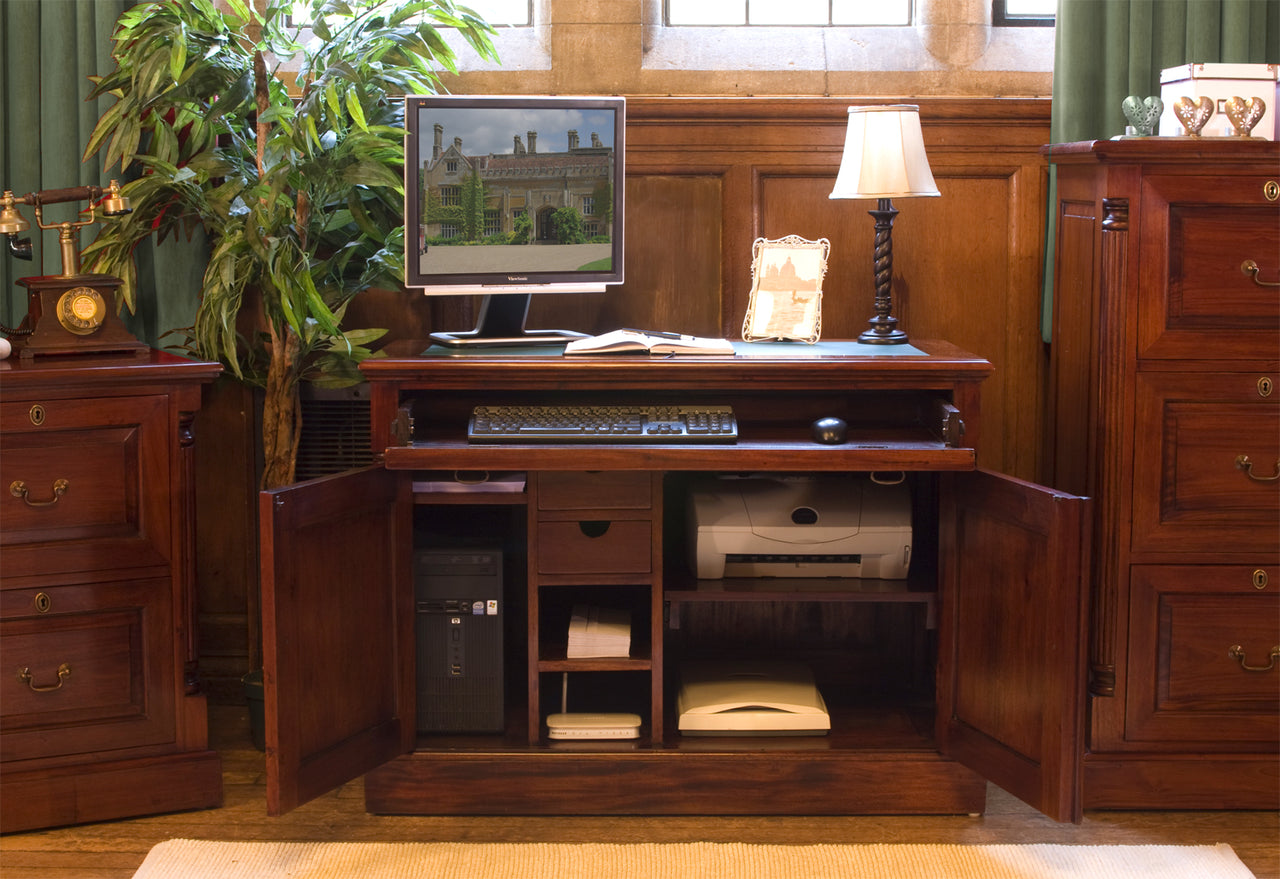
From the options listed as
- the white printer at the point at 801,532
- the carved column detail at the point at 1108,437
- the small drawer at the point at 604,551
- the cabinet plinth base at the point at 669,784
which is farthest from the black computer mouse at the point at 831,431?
the cabinet plinth base at the point at 669,784

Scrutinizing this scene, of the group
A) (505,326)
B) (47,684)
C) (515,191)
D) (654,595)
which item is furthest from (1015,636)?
(47,684)

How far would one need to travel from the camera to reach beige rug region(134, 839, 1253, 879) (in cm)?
234

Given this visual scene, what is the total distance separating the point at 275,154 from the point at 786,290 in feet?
3.74

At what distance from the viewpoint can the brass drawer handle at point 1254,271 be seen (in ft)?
8.10

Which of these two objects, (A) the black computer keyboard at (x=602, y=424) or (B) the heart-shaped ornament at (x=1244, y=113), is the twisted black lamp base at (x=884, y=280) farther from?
(B) the heart-shaped ornament at (x=1244, y=113)

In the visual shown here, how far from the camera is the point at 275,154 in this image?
9.00 feet

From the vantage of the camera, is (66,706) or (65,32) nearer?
(66,706)

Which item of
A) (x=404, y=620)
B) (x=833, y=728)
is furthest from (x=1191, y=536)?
(x=404, y=620)

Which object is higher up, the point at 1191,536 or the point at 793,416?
the point at 793,416

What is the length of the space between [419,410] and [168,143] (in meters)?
Answer: 0.81

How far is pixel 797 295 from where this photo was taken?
277 cm

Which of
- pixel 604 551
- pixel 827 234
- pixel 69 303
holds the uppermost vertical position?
pixel 827 234

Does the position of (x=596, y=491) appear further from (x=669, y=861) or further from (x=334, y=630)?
(x=669, y=861)

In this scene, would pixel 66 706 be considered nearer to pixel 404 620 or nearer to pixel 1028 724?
pixel 404 620
